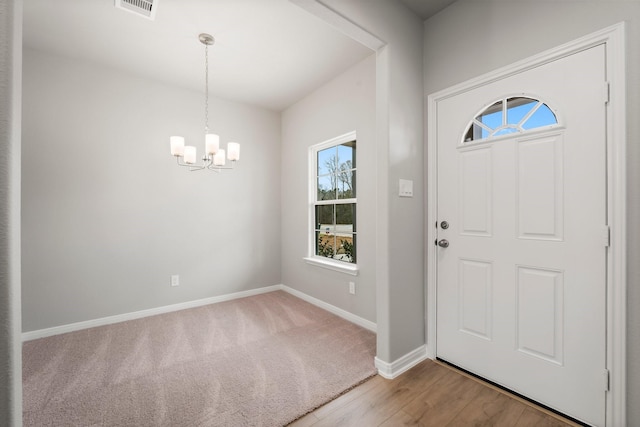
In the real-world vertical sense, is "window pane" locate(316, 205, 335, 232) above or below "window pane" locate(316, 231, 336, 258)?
above

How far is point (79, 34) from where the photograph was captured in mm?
2375

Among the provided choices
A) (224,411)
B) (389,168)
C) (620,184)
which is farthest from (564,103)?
(224,411)

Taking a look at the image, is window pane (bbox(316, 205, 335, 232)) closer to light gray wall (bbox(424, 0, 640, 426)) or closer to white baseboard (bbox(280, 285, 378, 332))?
white baseboard (bbox(280, 285, 378, 332))

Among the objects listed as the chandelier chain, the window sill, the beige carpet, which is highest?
the chandelier chain

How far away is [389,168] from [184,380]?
214 cm

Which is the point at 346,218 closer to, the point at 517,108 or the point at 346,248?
the point at 346,248

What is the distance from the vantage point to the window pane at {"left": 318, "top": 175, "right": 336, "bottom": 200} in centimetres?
344

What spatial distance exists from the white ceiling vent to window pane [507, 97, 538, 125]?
2621 millimetres

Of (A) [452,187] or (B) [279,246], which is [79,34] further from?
(A) [452,187]

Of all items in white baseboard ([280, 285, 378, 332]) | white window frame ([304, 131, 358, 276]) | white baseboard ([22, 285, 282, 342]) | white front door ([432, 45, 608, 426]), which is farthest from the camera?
white window frame ([304, 131, 358, 276])

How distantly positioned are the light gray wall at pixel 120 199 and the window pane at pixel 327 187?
3.30 feet

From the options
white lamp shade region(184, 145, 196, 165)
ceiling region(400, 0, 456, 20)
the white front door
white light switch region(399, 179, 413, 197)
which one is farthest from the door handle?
white lamp shade region(184, 145, 196, 165)

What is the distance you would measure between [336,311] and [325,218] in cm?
116

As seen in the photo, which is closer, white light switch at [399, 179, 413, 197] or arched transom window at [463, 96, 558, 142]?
arched transom window at [463, 96, 558, 142]
